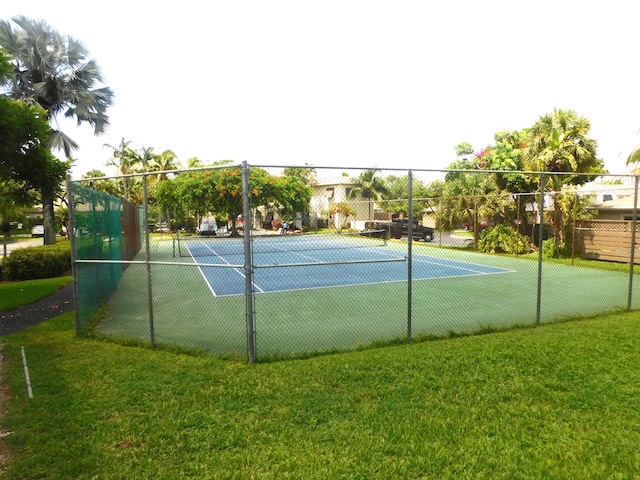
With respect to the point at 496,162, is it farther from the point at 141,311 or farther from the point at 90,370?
the point at 90,370

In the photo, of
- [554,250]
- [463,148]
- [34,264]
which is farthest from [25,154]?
[463,148]

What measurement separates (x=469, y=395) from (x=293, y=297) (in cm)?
665

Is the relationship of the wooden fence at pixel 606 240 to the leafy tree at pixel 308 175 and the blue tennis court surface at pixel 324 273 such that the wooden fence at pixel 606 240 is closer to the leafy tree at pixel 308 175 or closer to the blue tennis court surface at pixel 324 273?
the blue tennis court surface at pixel 324 273

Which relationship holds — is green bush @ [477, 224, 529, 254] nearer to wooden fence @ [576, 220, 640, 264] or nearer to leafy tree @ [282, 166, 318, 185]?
wooden fence @ [576, 220, 640, 264]

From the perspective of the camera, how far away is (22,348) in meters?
6.19

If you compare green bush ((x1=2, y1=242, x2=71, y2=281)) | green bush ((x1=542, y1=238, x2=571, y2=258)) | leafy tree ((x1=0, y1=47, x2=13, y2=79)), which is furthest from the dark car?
green bush ((x1=2, y1=242, x2=71, y2=281))

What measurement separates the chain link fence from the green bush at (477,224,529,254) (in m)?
0.05

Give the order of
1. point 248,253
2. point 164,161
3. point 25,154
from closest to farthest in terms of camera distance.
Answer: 1. point 248,253
2. point 25,154
3. point 164,161

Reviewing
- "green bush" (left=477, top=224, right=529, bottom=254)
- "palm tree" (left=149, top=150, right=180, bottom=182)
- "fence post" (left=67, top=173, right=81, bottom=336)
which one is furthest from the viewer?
"palm tree" (left=149, top=150, right=180, bottom=182)

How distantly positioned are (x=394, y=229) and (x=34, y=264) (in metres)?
11.7

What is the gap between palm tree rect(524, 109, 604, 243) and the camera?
20109 millimetres

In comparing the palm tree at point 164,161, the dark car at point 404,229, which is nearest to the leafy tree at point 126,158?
the palm tree at point 164,161

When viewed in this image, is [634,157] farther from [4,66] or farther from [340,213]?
[4,66]

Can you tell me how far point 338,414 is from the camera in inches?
164
